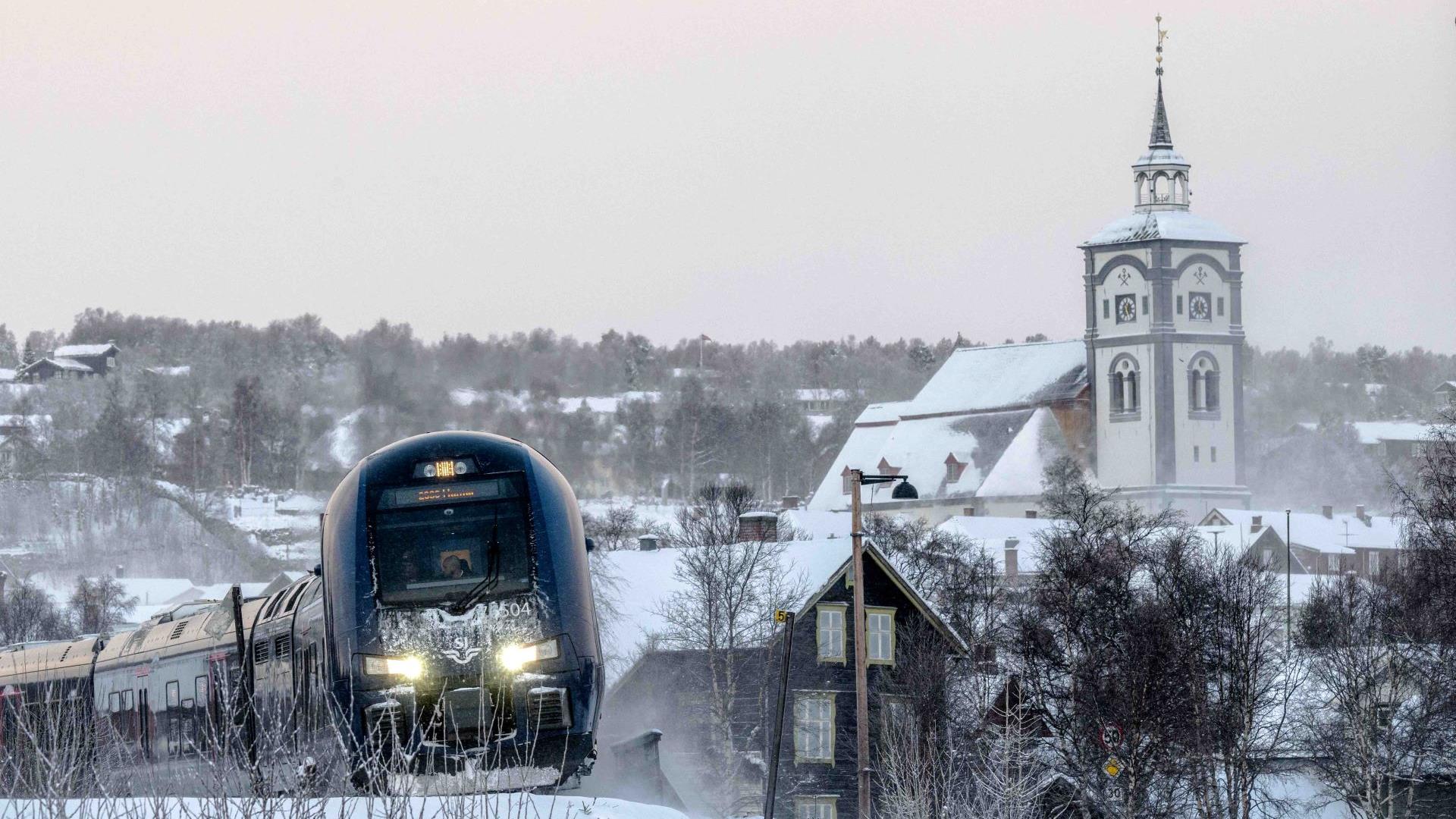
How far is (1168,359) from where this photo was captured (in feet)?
453

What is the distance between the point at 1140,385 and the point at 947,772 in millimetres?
99996

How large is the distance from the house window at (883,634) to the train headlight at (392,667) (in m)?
29.7

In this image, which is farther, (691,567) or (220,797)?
(691,567)

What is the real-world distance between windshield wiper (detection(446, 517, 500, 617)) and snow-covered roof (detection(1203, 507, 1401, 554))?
10685 cm

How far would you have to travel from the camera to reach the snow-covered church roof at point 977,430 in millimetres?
141125

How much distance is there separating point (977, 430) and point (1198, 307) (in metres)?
14.6

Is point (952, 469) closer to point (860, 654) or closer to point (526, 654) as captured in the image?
point (860, 654)

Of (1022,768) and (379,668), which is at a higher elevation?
(379,668)

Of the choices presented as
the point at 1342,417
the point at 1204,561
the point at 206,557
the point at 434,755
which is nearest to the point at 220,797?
the point at 434,755

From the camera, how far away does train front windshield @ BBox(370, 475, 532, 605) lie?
23.7 metres

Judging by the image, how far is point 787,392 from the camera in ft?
651

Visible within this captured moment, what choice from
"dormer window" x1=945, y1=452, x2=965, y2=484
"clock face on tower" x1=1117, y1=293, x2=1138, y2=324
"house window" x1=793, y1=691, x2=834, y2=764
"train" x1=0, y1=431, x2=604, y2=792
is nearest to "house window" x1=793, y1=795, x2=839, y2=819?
"house window" x1=793, y1=691, x2=834, y2=764

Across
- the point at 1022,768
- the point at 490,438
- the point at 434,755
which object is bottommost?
the point at 1022,768

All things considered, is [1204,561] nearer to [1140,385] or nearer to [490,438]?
[490,438]
